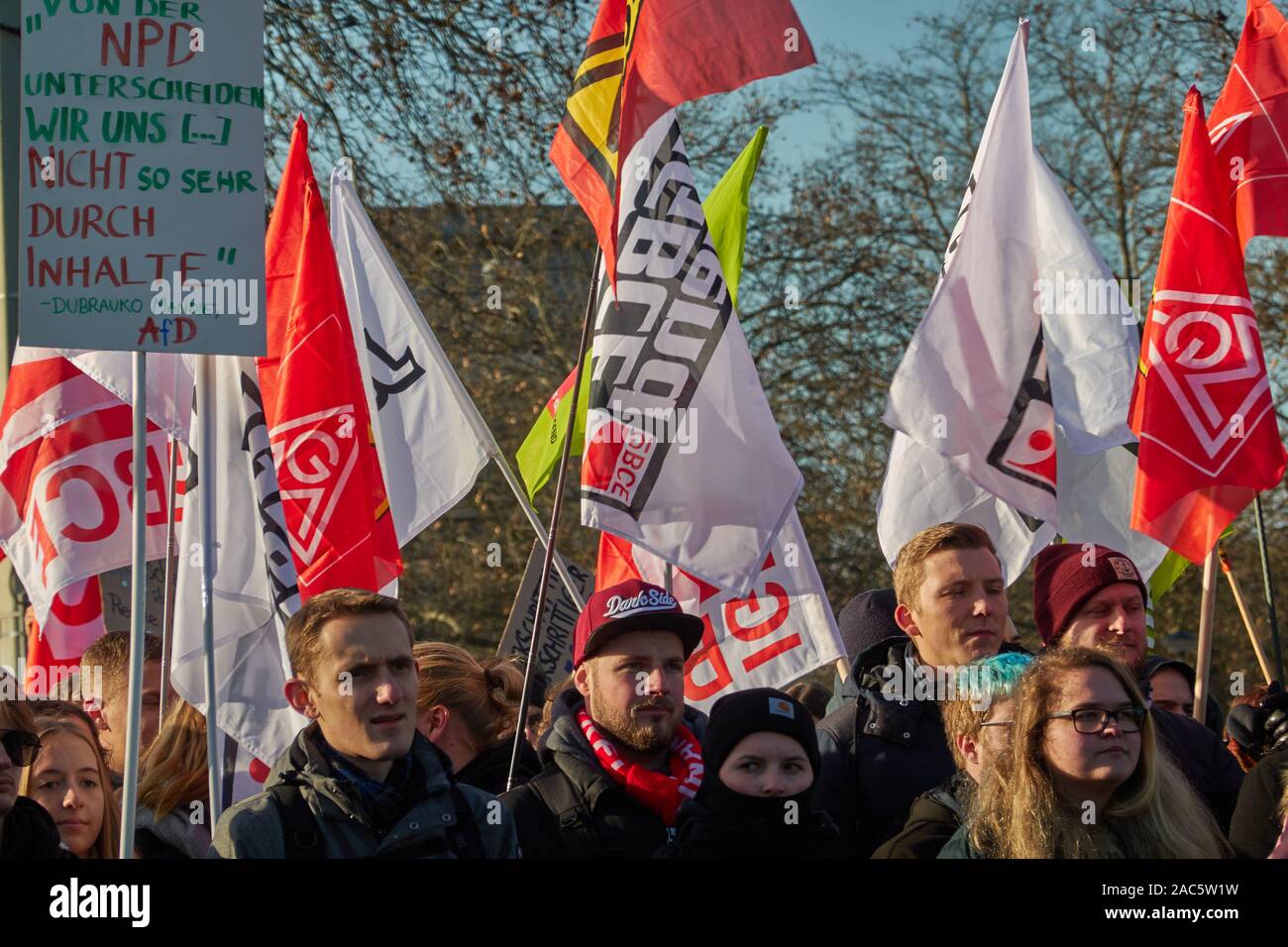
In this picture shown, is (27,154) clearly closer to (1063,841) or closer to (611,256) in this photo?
(611,256)

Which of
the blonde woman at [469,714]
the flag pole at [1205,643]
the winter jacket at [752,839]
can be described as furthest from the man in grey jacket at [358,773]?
the flag pole at [1205,643]

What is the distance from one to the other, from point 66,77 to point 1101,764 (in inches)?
121

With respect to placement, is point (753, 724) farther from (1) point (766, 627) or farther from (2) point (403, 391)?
(2) point (403, 391)

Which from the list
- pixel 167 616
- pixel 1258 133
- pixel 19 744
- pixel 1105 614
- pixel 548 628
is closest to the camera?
pixel 19 744

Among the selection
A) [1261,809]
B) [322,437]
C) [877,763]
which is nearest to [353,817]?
[877,763]

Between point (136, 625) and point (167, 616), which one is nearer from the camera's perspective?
point (136, 625)

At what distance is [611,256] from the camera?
5809mm

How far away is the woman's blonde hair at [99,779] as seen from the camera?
4844 mm

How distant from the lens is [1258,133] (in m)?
7.08

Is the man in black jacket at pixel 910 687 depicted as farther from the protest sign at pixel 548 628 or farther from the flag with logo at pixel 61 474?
the protest sign at pixel 548 628

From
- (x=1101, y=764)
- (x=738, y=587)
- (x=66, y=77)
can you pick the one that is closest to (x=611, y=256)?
(x=738, y=587)

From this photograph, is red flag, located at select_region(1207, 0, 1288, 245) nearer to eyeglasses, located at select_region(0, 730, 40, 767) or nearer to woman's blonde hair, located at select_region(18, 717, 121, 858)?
woman's blonde hair, located at select_region(18, 717, 121, 858)

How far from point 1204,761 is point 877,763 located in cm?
92

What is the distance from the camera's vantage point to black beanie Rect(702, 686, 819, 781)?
4.13 m
